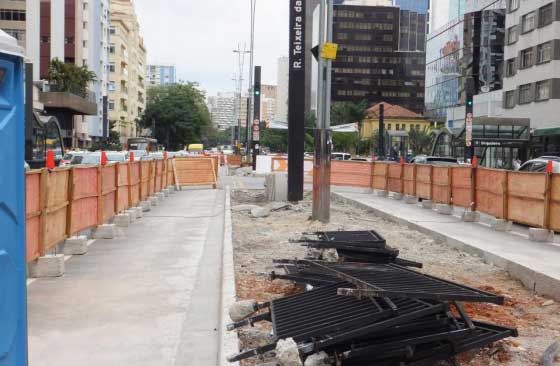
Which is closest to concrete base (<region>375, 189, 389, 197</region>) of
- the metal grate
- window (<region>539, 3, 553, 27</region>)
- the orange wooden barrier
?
the orange wooden barrier

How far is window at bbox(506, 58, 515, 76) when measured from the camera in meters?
60.5

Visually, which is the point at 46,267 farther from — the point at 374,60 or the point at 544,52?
the point at 374,60

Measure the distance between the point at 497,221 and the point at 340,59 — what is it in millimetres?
146897

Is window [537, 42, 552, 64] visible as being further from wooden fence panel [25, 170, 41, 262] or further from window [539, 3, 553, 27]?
wooden fence panel [25, 170, 41, 262]

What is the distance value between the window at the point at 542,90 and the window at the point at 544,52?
5.93 feet

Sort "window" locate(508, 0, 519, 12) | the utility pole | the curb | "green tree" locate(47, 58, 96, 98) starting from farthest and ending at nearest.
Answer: "window" locate(508, 0, 519, 12), "green tree" locate(47, 58, 96, 98), the utility pole, the curb

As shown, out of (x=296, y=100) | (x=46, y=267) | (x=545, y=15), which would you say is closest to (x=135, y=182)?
(x=296, y=100)

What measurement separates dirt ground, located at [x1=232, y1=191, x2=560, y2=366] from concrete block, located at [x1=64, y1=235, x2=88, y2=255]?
231 cm

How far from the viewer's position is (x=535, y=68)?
55094 millimetres

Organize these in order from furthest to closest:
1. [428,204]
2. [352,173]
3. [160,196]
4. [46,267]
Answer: [352,173], [160,196], [428,204], [46,267]

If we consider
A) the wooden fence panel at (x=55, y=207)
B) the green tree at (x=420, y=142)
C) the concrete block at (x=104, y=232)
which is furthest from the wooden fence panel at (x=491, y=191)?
the green tree at (x=420, y=142)

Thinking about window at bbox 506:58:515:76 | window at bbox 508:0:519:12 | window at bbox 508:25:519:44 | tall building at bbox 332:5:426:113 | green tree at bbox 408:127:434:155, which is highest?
tall building at bbox 332:5:426:113

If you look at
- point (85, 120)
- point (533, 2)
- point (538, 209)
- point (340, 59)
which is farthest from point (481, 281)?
point (340, 59)

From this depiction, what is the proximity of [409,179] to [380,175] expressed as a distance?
12.4ft
